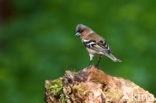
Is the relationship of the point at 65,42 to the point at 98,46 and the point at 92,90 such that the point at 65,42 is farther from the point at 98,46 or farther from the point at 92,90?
the point at 92,90

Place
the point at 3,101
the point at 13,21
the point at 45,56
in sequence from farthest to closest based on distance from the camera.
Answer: the point at 13,21
the point at 45,56
the point at 3,101

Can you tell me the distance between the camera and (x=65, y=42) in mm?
12859

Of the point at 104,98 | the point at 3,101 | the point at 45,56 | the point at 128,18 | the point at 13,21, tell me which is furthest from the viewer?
the point at 13,21

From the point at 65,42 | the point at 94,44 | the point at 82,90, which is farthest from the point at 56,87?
the point at 65,42

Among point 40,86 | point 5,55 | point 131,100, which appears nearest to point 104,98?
point 131,100

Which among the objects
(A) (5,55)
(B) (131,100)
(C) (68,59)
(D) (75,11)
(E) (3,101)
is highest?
(D) (75,11)

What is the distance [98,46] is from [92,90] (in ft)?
6.69

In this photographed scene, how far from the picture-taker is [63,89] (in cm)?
721

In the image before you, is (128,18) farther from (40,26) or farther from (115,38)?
(40,26)

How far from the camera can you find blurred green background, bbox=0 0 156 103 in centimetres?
1208

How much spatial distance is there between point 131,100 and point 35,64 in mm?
5902

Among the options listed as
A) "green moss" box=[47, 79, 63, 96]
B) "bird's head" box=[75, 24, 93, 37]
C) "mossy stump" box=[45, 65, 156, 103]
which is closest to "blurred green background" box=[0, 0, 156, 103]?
"bird's head" box=[75, 24, 93, 37]

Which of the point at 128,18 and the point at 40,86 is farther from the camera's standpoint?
the point at 128,18

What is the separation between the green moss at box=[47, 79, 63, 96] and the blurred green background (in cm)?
404
